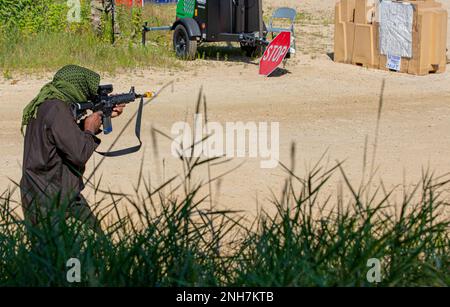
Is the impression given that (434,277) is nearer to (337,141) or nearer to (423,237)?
(423,237)

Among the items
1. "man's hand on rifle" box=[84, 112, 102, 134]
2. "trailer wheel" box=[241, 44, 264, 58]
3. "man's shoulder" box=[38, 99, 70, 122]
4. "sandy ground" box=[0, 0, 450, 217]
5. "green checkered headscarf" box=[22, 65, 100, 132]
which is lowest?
"sandy ground" box=[0, 0, 450, 217]

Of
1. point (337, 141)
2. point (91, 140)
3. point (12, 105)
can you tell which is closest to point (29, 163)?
point (91, 140)

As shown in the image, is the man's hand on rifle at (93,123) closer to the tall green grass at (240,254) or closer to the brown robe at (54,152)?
the brown robe at (54,152)

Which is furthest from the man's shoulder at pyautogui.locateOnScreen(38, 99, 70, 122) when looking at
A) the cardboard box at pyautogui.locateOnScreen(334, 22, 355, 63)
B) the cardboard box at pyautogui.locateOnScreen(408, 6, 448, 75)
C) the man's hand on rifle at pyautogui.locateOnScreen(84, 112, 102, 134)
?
the cardboard box at pyautogui.locateOnScreen(334, 22, 355, 63)

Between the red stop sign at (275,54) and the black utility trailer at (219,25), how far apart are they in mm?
1096

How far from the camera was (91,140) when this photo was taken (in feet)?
20.6

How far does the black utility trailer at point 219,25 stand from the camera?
57.9ft

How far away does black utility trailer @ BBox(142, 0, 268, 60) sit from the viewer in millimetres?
17641

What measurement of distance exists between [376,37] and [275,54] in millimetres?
2051

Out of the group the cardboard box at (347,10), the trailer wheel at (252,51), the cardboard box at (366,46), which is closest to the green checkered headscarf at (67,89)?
the cardboard box at (366,46)

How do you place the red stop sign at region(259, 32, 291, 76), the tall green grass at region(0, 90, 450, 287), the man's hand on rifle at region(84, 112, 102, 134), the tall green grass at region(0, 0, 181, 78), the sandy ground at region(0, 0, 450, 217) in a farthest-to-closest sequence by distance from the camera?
the red stop sign at region(259, 32, 291, 76) → the tall green grass at region(0, 0, 181, 78) → the sandy ground at region(0, 0, 450, 217) → the man's hand on rifle at region(84, 112, 102, 134) → the tall green grass at region(0, 90, 450, 287)

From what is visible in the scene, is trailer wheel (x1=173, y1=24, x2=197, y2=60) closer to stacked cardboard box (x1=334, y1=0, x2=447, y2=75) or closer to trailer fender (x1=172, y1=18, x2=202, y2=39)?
trailer fender (x1=172, y1=18, x2=202, y2=39)

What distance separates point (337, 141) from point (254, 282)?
7746mm

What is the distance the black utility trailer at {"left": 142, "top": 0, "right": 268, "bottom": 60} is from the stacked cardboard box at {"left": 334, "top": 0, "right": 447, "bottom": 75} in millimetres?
1521
